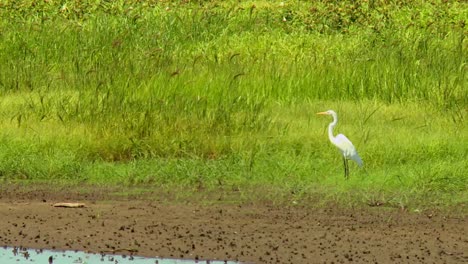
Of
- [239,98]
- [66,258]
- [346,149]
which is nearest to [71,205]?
[66,258]

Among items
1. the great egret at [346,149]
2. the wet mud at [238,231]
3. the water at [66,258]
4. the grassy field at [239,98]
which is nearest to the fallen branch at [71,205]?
the wet mud at [238,231]

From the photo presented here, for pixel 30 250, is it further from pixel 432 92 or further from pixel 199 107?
pixel 432 92

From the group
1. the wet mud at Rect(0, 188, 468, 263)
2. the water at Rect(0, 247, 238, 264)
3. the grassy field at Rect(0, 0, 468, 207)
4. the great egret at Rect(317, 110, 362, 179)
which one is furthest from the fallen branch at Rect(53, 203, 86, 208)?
the great egret at Rect(317, 110, 362, 179)

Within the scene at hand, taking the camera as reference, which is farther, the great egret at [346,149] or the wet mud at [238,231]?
the great egret at [346,149]

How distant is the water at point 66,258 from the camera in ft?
23.5

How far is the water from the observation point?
715 centimetres

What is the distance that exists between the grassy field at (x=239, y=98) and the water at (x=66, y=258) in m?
1.81

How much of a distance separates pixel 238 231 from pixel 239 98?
3.45m

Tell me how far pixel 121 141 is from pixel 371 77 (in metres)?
3.20

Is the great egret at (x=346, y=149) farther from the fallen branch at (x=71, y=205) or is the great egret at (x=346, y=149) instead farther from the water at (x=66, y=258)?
the water at (x=66, y=258)

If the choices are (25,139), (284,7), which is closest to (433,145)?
(25,139)

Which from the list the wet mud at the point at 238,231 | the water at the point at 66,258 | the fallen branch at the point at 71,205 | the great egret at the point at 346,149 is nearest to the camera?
the water at the point at 66,258

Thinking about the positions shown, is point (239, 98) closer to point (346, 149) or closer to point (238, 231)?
point (346, 149)

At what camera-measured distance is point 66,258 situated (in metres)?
7.32
